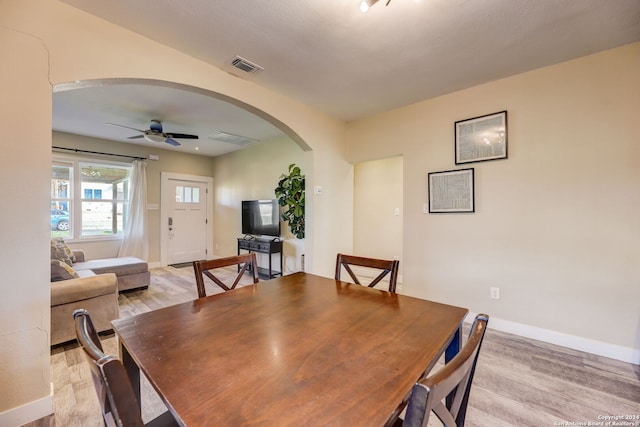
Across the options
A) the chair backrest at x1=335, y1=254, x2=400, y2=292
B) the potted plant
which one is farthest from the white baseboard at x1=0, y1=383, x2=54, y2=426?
the potted plant

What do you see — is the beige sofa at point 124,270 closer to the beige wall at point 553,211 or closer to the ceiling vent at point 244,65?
the ceiling vent at point 244,65

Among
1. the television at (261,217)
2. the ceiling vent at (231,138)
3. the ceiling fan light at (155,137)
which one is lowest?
the television at (261,217)

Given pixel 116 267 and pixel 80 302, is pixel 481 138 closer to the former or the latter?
pixel 80 302

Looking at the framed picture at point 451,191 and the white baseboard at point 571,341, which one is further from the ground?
the framed picture at point 451,191

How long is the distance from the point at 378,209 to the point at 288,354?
4.01 metres

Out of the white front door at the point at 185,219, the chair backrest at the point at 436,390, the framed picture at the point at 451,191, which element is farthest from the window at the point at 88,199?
the chair backrest at the point at 436,390

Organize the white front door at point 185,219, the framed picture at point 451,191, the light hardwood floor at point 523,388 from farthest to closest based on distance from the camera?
the white front door at point 185,219
the framed picture at point 451,191
the light hardwood floor at point 523,388

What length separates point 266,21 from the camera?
6.20 ft

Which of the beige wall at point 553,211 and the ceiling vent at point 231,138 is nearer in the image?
the beige wall at point 553,211

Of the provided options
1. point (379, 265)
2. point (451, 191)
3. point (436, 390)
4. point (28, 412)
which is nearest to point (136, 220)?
point (28, 412)

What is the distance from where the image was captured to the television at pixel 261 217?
4.85 m

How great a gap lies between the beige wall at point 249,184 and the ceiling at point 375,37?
1743 millimetres

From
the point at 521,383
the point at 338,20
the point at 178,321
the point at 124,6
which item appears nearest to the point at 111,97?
the point at 124,6

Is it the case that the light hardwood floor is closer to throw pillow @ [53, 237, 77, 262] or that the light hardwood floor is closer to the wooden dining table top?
the wooden dining table top
